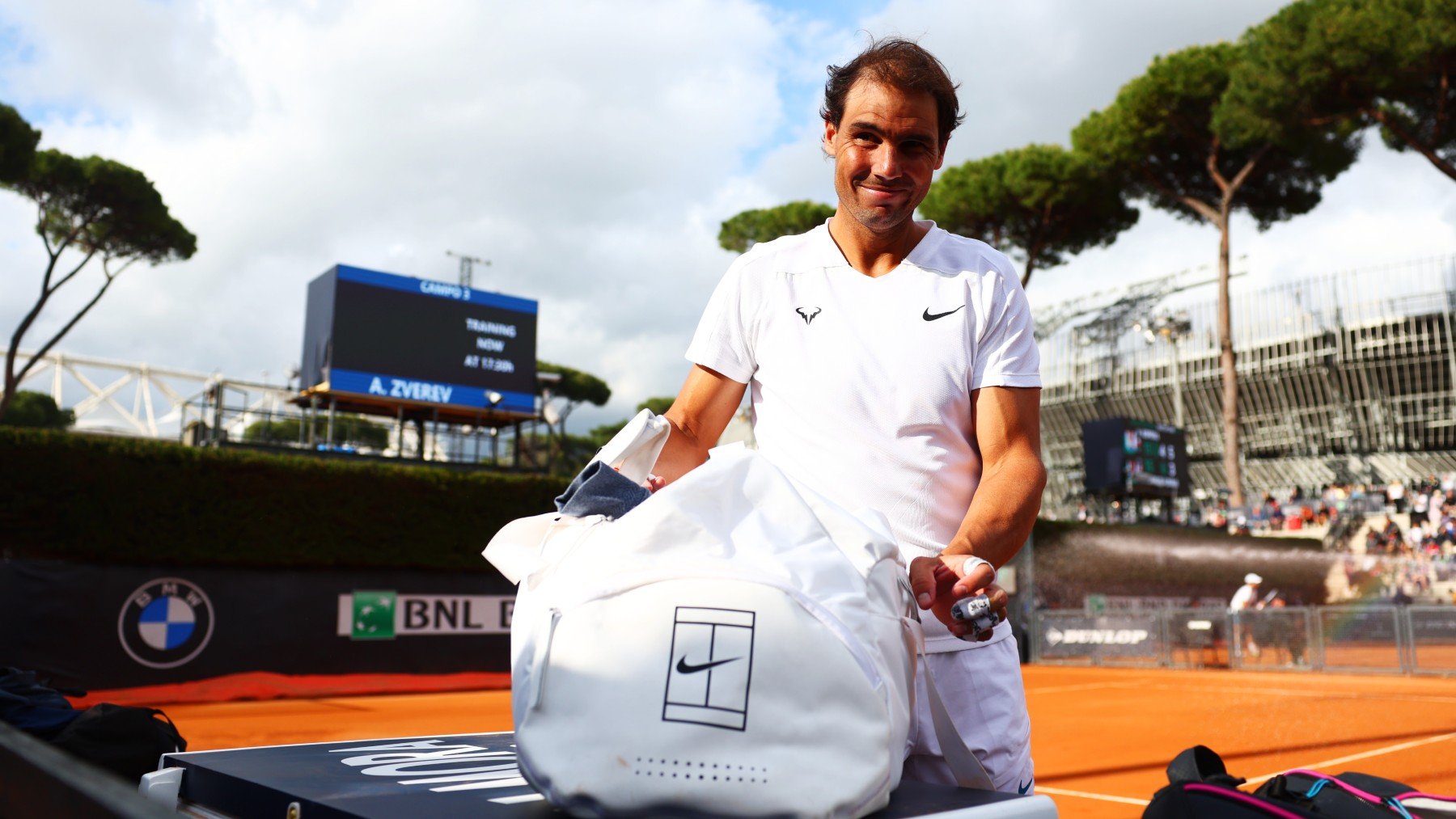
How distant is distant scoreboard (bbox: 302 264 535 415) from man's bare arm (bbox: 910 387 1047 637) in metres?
20.7

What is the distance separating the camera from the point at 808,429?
1639mm

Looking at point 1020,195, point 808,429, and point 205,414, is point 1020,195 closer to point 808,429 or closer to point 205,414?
point 205,414

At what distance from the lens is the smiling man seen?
1.52 m

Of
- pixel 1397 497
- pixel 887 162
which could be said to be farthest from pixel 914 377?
pixel 1397 497

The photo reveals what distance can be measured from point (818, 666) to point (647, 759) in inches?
7.3

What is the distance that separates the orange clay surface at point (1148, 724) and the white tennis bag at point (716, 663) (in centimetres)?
447

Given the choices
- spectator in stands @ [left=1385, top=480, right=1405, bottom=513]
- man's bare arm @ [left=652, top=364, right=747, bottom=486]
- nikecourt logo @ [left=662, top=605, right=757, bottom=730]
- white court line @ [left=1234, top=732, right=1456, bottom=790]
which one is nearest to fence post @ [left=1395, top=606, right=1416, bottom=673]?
white court line @ [left=1234, top=732, right=1456, bottom=790]

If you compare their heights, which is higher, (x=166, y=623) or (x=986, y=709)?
(x=986, y=709)

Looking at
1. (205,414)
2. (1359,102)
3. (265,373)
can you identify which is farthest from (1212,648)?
(265,373)

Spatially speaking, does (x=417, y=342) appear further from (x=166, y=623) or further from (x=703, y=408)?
(x=703, y=408)

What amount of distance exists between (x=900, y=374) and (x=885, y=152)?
0.34 metres

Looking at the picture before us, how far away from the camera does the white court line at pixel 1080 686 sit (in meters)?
13.1

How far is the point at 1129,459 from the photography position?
90.4 ft

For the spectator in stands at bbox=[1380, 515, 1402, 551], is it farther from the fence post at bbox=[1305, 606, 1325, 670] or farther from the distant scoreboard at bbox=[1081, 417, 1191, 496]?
the fence post at bbox=[1305, 606, 1325, 670]
